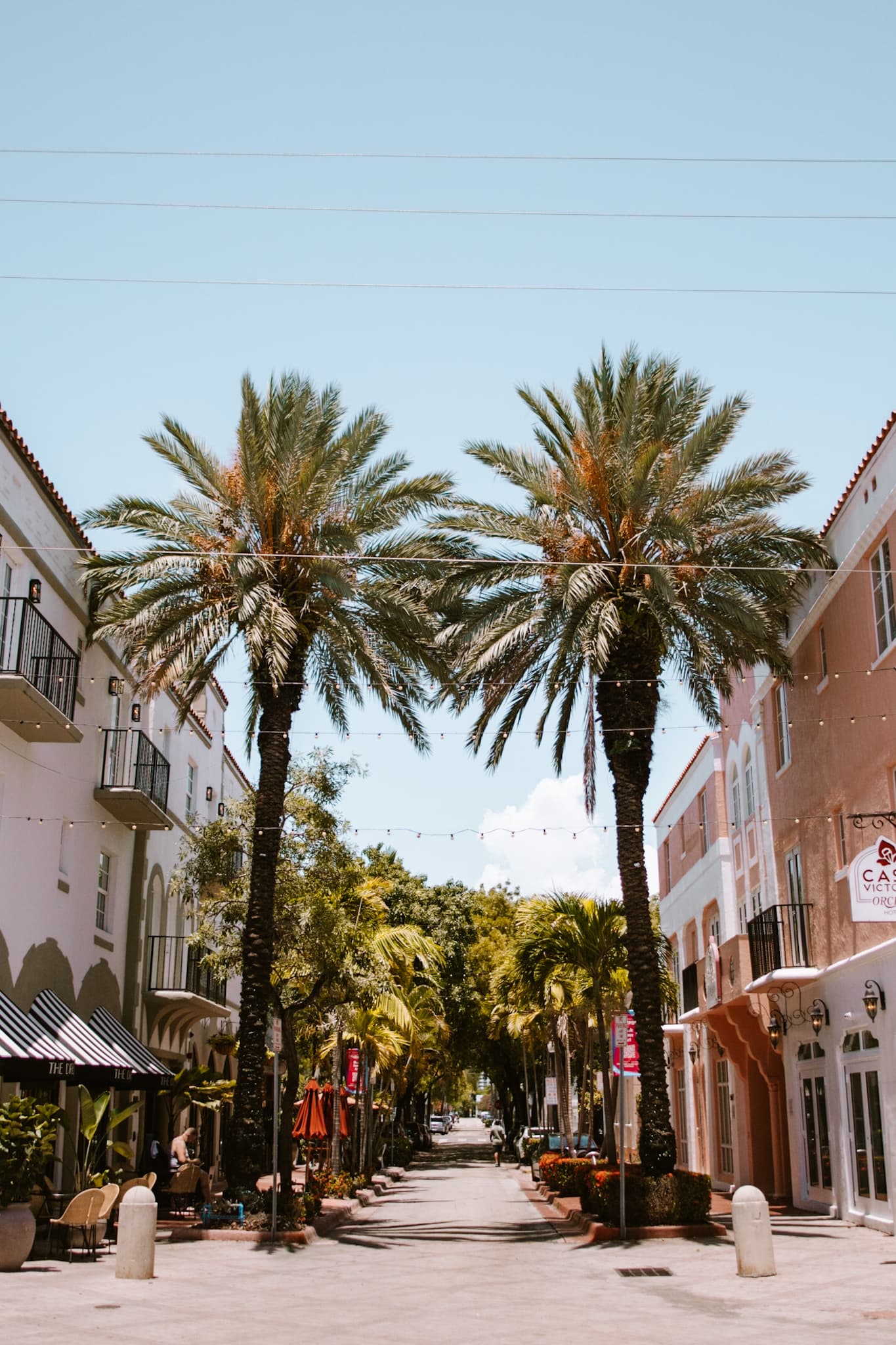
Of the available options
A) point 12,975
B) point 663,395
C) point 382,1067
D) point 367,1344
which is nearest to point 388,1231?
point 12,975

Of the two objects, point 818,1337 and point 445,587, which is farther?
point 445,587

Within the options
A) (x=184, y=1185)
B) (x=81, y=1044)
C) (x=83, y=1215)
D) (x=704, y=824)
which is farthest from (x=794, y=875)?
(x=83, y=1215)

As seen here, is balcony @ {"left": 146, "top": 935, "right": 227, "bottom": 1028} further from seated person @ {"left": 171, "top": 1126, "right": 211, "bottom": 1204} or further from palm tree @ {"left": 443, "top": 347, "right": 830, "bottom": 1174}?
palm tree @ {"left": 443, "top": 347, "right": 830, "bottom": 1174}

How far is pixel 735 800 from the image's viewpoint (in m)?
31.2

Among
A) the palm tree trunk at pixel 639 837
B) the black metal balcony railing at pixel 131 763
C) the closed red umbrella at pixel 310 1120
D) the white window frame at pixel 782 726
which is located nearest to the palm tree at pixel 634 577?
the palm tree trunk at pixel 639 837

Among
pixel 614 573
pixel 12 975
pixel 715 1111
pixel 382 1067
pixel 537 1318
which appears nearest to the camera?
pixel 537 1318

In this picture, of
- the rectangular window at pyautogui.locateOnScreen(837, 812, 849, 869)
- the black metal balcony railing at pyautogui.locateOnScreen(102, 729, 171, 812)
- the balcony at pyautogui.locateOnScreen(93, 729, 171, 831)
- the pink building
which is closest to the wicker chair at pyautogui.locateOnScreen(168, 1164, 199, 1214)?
the balcony at pyautogui.locateOnScreen(93, 729, 171, 831)

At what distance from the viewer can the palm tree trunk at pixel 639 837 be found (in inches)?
780

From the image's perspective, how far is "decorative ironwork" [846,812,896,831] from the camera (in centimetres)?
1900

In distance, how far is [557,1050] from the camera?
4134 centimetres

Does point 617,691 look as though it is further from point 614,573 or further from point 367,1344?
point 367,1344

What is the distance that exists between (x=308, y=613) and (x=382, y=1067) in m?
23.0

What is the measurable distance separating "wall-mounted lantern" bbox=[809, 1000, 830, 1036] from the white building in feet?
39.5

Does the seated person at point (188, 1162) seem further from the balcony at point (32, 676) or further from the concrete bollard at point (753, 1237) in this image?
the concrete bollard at point (753, 1237)
